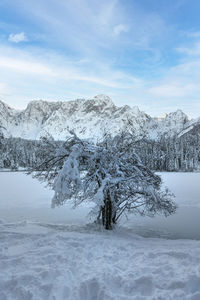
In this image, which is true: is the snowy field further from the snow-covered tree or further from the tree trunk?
the tree trunk

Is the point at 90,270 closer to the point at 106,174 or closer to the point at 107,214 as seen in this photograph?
the point at 106,174

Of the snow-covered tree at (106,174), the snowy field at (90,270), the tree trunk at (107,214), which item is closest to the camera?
the snowy field at (90,270)

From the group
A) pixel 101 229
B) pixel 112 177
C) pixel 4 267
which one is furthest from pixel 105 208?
pixel 4 267

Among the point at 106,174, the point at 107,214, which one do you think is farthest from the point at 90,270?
the point at 107,214

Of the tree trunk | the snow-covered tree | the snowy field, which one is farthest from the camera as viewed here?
the tree trunk

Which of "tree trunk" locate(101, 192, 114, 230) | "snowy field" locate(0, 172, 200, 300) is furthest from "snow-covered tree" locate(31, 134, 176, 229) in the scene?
"snowy field" locate(0, 172, 200, 300)

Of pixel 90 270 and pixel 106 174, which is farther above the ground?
pixel 106 174

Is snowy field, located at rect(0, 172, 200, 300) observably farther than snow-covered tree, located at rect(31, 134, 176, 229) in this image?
No

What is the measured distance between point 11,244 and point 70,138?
5.21 meters

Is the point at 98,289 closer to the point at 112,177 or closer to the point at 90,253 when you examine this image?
the point at 90,253

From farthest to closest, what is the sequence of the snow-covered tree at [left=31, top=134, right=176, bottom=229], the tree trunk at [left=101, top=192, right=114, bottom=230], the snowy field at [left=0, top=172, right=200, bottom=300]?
1. the tree trunk at [left=101, top=192, right=114, bottom=230]
2. the snow-covered tree at [left=31, top=134, right=176, bottom=229]
3. the snowy field at [left=0, top=172, right=200, bottom=300]

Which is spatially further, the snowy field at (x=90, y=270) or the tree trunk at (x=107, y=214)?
the tree trunk at (x=107, y=214)

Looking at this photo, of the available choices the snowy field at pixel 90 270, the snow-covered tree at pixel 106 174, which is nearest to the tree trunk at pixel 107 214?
the snow-covered tree at pixel 106 174

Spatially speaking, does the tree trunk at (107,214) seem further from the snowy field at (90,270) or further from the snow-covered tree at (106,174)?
the snowy field at (90,270)
